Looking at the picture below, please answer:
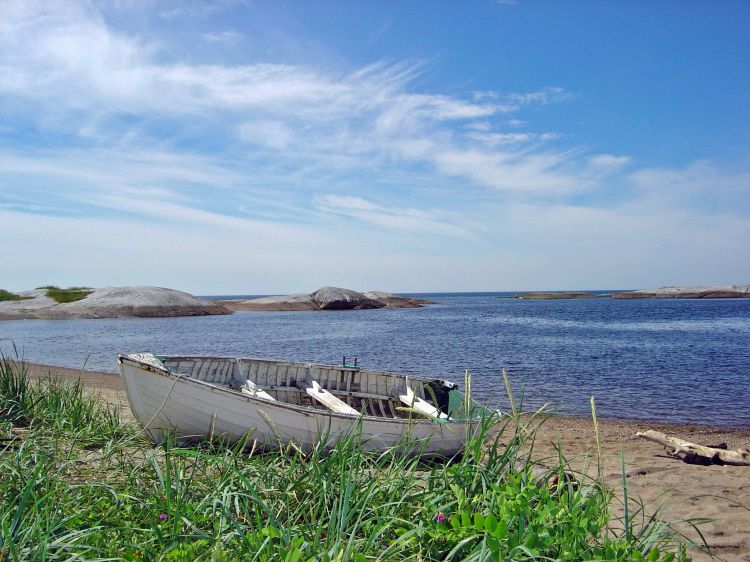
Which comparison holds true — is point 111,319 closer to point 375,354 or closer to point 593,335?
point 375,354

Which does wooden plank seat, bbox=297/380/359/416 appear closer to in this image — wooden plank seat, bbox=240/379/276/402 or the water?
wooden plank seat, bbox=240/379/276/402

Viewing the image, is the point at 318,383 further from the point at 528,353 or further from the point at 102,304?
the point at 102,304

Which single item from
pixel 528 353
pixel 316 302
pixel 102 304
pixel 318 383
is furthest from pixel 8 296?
pixel 318 383

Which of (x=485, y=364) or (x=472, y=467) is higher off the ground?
(x=472, y=467)

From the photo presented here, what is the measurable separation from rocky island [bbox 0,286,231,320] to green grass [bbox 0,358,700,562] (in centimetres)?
5561

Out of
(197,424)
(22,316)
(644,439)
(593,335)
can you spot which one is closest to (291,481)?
(197,424)

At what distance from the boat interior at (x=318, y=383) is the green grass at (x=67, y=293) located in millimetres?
53990

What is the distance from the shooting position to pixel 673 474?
8.89 metres

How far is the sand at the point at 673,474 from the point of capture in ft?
20.5

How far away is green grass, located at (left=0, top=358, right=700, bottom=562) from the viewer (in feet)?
10.6

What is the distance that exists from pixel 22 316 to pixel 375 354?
42506 mm

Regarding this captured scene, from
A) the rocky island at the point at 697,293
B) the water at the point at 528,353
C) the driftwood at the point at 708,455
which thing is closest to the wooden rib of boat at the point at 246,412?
the water at the point at 528,353

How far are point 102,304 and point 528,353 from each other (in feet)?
149

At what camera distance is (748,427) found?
529 inches
